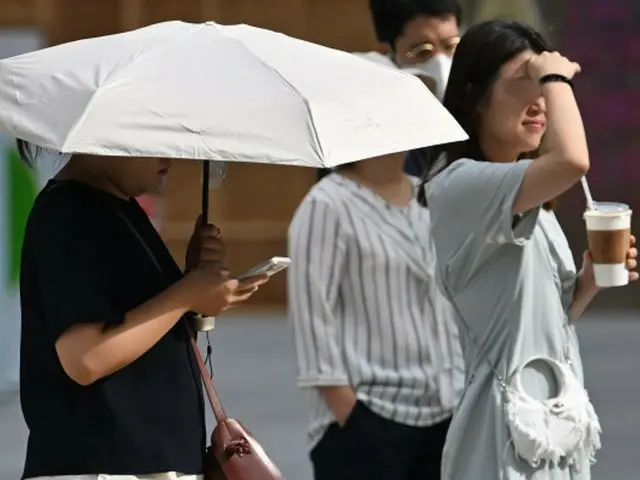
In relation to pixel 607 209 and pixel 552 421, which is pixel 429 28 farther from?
pixel 552 421

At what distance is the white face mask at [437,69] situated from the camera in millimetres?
4102

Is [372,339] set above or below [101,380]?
below

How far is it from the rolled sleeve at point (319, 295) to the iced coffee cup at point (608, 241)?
0.74 metres

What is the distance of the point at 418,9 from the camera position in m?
4.17

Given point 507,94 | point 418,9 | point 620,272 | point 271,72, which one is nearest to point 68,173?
point 271,72

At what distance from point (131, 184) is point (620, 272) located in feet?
3.90

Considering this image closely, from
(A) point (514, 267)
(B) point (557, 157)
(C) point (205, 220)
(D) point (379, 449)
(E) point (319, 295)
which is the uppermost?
(B) point (557, 157)

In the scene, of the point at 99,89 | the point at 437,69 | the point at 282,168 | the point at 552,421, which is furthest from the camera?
the point at 282,168

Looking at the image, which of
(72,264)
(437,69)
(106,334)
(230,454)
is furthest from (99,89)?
(437,69)

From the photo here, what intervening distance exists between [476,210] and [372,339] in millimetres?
703

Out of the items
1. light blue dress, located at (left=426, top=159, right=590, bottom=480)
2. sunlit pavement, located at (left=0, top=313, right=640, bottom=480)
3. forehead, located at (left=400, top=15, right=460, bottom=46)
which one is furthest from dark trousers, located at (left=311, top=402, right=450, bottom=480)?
sunlit pavement, located at (left=0, top=313, right=640, bottom=480)

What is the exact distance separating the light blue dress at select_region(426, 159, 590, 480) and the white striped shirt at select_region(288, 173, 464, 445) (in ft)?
1.51

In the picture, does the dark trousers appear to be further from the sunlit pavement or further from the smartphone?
the sunlit pavement

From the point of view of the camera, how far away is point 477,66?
10.9 feet
